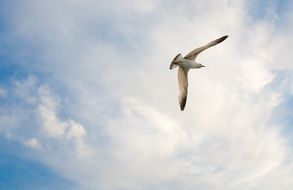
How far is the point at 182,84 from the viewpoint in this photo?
52031 millimetres

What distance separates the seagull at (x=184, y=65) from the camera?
46.8 metres

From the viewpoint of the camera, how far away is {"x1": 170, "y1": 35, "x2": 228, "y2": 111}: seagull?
4677 cm

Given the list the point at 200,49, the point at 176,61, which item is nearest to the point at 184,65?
the point at 176,61

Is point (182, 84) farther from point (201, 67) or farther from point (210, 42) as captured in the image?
point (210, 42)

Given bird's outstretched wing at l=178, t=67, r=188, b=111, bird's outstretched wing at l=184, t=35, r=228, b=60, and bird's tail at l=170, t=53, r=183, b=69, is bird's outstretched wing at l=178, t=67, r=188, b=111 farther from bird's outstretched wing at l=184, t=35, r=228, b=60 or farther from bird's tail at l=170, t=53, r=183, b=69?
bird's tail at l=170, t=53, r=183, b=69

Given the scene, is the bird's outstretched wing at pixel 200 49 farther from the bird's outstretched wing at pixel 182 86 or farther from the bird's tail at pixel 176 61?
the bird's outstretched wing at pixel 182 86

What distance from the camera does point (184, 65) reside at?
48.8 m

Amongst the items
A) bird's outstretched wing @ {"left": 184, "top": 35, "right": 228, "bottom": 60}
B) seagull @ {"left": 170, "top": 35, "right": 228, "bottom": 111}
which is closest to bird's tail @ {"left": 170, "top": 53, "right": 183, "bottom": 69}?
seagull @ {"left": 170, "top": 35, "right": 228, "bottom": 111}

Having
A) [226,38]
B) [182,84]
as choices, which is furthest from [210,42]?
[182,84]

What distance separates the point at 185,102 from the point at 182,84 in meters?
2.07

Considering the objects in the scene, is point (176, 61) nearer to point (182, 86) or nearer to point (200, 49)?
point (200, 49)

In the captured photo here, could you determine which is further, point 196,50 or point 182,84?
point 182,84

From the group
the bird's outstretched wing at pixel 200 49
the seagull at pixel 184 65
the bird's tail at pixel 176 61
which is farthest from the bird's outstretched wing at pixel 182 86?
the bird's tail at pixel 176 61

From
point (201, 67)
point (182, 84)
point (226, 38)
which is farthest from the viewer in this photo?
point (182, 84)
